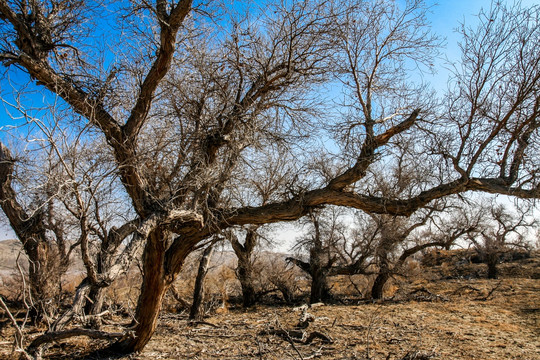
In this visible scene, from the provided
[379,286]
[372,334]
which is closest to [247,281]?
[379,286]

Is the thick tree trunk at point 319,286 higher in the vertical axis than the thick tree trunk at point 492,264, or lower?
lower

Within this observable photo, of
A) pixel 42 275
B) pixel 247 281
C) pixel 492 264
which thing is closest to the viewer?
pixel 42 275

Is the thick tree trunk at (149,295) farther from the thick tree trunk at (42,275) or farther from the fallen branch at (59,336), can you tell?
the thick tree trunk at (42,275)

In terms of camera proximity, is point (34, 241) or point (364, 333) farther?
point (34, 241)

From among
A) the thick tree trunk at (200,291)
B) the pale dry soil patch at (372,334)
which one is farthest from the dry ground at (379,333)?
the thick tree trunk at (200,291)

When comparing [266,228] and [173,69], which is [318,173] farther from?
[266,228]

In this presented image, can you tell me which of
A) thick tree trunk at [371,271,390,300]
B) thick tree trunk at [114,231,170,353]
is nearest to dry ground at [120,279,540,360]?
thick tree trunk at [114,231,170,353]

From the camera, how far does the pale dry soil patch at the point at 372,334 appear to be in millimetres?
5395

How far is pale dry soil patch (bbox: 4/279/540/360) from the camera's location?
17.7ft

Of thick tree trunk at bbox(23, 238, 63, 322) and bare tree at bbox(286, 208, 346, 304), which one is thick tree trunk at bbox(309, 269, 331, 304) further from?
thick tree trunk at bbox(23, 238, 63, 322)

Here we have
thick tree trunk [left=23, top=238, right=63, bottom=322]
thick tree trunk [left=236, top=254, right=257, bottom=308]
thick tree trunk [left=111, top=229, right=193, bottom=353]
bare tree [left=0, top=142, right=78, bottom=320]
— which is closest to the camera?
thick tree trunk [left=111, top=229, right=193, bottom=353]

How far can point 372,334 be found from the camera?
669cm

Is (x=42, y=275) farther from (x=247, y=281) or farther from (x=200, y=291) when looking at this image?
(x=247, y=281)

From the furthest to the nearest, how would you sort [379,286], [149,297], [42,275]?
[379,286] → [42,275] → [149,297]
